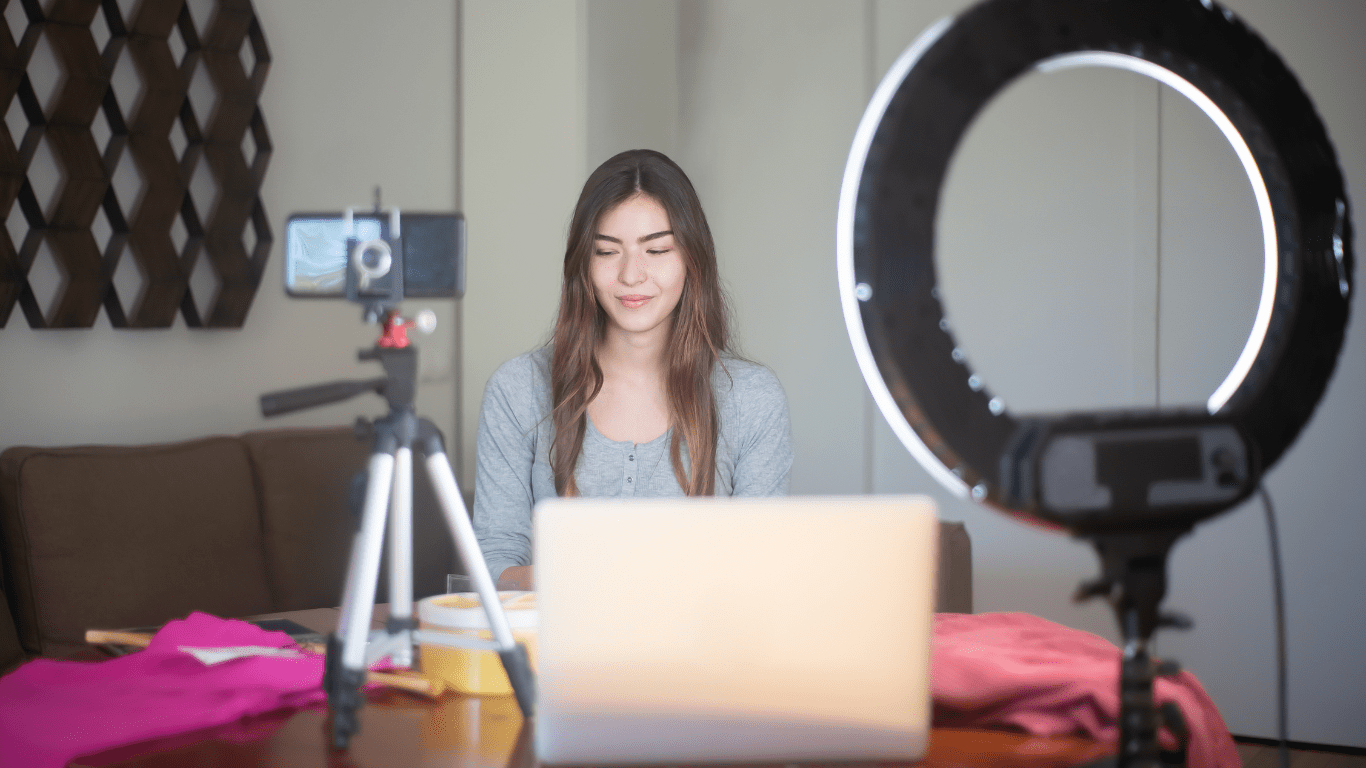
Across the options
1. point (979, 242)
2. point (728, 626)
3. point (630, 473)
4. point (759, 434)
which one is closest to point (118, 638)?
point (728, 626)

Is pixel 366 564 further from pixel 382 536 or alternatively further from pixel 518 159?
pixel 518 159

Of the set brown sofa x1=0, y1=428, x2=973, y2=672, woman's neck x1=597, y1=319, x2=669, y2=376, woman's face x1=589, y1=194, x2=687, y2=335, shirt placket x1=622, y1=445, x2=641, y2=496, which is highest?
woman's face x1=589, y1=194, x2=687, y2=335

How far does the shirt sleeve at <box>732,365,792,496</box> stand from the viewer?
197 centimetres

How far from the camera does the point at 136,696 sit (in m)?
1.02

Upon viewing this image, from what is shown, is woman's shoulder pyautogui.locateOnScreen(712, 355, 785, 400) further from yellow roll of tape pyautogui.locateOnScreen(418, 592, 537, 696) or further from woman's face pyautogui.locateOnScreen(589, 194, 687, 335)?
yellow roll of tape pyautogui.locateOnScreen(418, 592, 537, 696)

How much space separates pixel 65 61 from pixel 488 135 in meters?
1.21

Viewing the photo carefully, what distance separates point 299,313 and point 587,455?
127 cm

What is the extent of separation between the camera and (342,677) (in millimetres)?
864

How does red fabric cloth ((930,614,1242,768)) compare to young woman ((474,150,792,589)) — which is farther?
young woman ((474,150,792,589))

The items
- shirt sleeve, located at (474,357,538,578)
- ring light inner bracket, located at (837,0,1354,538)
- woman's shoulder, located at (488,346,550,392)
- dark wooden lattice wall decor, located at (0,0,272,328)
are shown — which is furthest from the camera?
dark wooden lattice wall decor, located at (0,0,272,328)

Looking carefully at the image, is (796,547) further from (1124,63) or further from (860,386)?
(860,386)

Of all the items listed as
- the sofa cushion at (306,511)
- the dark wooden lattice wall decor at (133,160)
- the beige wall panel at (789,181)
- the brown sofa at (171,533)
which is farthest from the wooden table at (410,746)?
the beige wall panel at (789,181)

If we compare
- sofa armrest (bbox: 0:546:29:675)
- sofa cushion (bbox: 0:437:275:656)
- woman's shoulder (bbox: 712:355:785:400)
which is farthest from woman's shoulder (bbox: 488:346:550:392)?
sofa armrest (bbox: 0:546:29:675)

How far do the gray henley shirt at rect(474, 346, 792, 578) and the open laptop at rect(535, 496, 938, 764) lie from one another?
3.45ft
